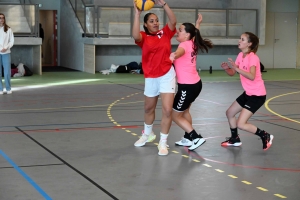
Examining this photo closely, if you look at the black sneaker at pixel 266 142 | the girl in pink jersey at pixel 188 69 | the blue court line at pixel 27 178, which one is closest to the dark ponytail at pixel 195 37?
the girl in pink jersey at pixel 188 69

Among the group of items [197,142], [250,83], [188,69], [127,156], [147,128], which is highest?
[188,69]

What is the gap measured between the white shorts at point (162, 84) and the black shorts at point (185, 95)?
17 cm

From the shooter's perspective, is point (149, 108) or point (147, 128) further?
point (147, 128)

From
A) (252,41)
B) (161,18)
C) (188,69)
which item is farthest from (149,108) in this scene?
(161,18)

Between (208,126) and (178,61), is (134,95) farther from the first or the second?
(178,61)

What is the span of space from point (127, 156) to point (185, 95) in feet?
3.83

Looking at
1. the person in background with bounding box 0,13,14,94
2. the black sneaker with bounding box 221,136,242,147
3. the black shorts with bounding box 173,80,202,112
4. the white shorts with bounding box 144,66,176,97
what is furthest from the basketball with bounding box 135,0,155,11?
the person in background with bounding box 0,13,14,94

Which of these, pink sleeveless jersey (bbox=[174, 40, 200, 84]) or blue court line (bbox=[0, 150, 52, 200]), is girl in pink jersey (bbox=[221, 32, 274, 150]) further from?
blue court line (bbox=[0, 150, 52, 200])

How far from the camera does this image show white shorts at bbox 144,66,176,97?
7.71 metres

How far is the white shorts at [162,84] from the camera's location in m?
7.71

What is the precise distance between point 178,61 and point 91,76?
13.4 m

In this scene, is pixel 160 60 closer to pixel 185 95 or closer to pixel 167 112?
pixel 185 95

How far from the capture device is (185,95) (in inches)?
310

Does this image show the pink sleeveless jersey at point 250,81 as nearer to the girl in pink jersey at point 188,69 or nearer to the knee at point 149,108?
the girl in pink jersey at point 188,69
